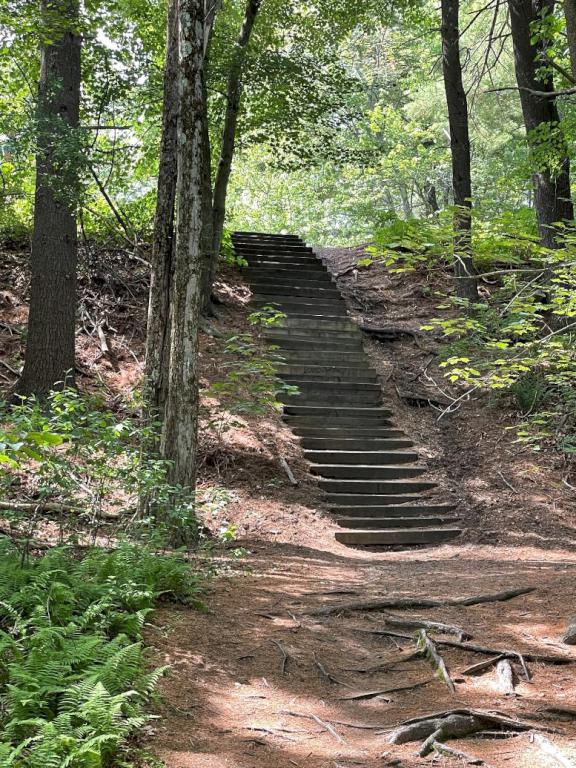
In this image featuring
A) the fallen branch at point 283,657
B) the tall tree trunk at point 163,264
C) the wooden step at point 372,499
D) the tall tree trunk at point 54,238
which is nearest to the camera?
the fallen branch at point 283,657

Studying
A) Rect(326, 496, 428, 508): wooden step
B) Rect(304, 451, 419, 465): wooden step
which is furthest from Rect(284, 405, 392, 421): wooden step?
Rect(326, 496, 428, 508): wooden step

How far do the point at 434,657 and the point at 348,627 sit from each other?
95cm

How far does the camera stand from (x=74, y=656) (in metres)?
3.36

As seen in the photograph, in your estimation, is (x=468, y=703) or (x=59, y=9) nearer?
(x=468, y=703)

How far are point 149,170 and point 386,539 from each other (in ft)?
28.2

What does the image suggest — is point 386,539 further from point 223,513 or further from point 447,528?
point 223,513

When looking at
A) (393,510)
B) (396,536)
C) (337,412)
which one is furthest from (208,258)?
(396,536)

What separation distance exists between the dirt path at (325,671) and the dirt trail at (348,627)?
0.01 meters

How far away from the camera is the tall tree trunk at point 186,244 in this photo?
727cm

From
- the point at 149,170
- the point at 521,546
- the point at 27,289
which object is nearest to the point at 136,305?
the point at 27,289

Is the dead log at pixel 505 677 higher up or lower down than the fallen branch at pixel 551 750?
lower down

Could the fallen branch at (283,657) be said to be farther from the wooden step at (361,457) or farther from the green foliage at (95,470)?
the wooden step at (361,457)

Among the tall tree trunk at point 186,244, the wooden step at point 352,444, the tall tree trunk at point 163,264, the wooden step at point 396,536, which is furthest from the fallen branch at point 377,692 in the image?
the wooden step at point 352,444

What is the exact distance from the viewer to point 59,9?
9.45 meters
